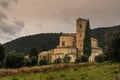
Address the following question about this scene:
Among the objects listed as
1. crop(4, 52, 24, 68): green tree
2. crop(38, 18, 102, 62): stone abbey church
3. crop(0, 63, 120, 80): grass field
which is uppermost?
crop(38, 18, 102, 62): stone abbey church

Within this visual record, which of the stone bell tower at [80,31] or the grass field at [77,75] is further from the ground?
the stone bell tower at [80,31]

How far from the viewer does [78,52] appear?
448ft

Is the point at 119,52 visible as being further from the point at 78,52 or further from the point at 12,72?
the point at 78,52

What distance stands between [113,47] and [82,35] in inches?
3408

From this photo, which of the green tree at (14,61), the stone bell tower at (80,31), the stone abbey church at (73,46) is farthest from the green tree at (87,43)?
the green tree at (14,61)

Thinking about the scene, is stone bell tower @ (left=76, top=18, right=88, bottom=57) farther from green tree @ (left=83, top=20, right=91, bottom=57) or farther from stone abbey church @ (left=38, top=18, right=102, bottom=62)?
green tree @ (left=83, top=20, right=91, bottom=57)

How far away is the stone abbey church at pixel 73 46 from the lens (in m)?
135

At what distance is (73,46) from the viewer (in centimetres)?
14012

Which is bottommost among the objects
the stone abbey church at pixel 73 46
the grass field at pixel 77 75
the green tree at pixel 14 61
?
the grass field at pixel 77 75

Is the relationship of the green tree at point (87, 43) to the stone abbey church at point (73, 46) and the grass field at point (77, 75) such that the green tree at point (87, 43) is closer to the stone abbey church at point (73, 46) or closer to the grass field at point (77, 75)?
the stone abbey church at point (73, 46)

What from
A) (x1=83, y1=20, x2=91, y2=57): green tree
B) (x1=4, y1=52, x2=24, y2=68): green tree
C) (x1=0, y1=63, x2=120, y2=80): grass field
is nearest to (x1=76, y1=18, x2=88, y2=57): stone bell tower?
(x1=83, y1=20, x2=91, y2=57): green tree

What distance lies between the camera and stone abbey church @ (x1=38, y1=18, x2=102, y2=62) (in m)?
135

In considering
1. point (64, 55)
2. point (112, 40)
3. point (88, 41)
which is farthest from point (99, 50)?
point (112, 40)

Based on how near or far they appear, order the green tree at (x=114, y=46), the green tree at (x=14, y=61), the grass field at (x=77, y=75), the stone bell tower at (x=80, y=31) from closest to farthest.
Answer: the grass field at (x=77, y=75)
the green tree at (x=114, y=46)
the green tree at (x=14, y=61)
the stone bell tower at (x=80, y=31)
